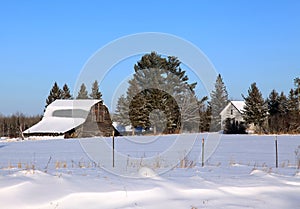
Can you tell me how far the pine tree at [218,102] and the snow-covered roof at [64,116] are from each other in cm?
1874

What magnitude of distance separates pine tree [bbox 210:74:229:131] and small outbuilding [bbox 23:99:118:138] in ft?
56.5

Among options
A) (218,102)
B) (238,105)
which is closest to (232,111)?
(238,105)

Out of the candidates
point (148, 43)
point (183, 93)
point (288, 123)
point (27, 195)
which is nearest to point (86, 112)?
point (183, 93)

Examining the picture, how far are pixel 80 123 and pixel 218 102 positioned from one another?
23835mm

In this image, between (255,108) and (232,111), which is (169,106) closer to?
(255,108)

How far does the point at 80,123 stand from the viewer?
124 feet

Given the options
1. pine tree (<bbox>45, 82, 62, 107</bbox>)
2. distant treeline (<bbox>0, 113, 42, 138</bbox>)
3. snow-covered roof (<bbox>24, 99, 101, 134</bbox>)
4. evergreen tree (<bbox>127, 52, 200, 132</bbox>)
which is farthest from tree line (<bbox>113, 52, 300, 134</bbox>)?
distant treeline (<bbox>0, 113, 42, 138</bbox>)

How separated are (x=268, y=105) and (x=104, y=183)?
150 ft

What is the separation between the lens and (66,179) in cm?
632

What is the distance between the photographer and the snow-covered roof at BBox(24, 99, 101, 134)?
1460 inches

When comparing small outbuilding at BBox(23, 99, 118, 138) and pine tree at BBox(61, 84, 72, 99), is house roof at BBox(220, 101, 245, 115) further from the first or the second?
small outbuilding at BBox(23, 99, 118, 138)

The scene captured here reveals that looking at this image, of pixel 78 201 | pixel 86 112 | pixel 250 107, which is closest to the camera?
pixel 78 201

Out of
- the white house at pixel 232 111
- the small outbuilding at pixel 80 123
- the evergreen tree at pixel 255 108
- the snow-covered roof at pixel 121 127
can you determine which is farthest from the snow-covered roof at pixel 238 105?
the small outbuilding at pixel 80 123

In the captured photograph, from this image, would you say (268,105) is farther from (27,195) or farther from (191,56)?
(27,195)
